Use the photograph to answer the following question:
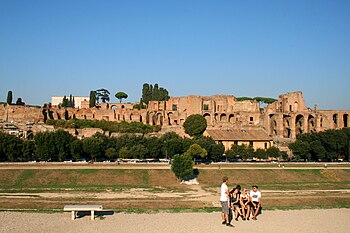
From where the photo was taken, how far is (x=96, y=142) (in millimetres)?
43156

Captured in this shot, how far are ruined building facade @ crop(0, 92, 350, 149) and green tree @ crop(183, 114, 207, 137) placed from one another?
2971mm

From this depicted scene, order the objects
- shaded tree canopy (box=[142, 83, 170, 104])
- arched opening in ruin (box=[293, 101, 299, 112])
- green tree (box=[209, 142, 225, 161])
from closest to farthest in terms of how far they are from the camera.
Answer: green tree (box=[209, 142, 225, 161]) → arched opening in ruin (box=[293, 101, 299, 112]) → shaded tree canopy (box=[142, 83, 170, 104])

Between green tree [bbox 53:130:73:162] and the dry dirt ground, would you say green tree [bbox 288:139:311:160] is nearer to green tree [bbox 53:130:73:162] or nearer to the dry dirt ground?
the dry dirt ground

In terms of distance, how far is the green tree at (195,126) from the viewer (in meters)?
54.9

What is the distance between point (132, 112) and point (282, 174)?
105ft

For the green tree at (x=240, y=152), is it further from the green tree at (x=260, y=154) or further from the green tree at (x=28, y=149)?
the green tree at (x=28, y=149)

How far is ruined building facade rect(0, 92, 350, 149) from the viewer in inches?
2318

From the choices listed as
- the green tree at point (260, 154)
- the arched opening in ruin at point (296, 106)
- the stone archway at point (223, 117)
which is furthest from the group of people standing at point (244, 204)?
the stone archway at point (223, 117)

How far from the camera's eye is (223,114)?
66125 mm

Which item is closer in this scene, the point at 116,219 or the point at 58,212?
the point at 116,219

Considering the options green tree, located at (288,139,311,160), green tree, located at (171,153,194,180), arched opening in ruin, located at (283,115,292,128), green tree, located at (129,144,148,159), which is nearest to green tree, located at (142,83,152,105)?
arched opening in ruin, located at (283,115,292,128)

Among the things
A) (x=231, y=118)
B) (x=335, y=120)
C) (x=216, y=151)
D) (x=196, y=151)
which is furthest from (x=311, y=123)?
(x=196, y=151)

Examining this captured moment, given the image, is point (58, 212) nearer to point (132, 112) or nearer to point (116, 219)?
point (116, 219)

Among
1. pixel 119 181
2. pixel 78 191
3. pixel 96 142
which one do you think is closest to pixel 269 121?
pixel 96 142
